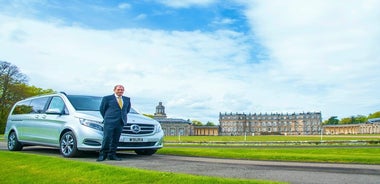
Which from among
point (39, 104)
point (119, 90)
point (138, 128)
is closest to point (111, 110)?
point (119, 90)

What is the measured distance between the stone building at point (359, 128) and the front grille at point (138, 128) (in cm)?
14910

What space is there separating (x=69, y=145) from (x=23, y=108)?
3968mm

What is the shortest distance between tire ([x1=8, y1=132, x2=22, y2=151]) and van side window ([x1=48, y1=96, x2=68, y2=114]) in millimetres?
2562

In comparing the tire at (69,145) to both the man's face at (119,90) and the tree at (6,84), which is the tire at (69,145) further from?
the tree at (6,84)

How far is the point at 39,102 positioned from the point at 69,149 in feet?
9.62

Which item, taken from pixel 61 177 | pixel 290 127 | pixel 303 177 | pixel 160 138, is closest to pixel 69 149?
pixel 160 138

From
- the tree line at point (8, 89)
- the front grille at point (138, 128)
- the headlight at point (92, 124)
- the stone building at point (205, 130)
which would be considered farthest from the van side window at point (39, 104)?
the stone building at point (205, 130)

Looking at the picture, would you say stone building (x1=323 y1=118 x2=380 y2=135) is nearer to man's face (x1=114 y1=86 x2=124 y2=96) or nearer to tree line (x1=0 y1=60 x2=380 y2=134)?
tree line (x1=0 y1=60 x2=380 y2=134)

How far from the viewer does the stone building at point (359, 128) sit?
144 metres

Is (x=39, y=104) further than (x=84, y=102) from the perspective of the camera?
Yes

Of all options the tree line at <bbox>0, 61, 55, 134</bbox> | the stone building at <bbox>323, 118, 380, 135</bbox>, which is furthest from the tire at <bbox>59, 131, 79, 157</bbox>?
the stone building at <bbox>323, 118, 380, 135</bbox>

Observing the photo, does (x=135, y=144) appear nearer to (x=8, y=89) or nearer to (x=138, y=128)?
(x=138, y=128)

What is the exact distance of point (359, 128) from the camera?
157 meters

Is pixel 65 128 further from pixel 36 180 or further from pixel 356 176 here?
pixel 356 176
